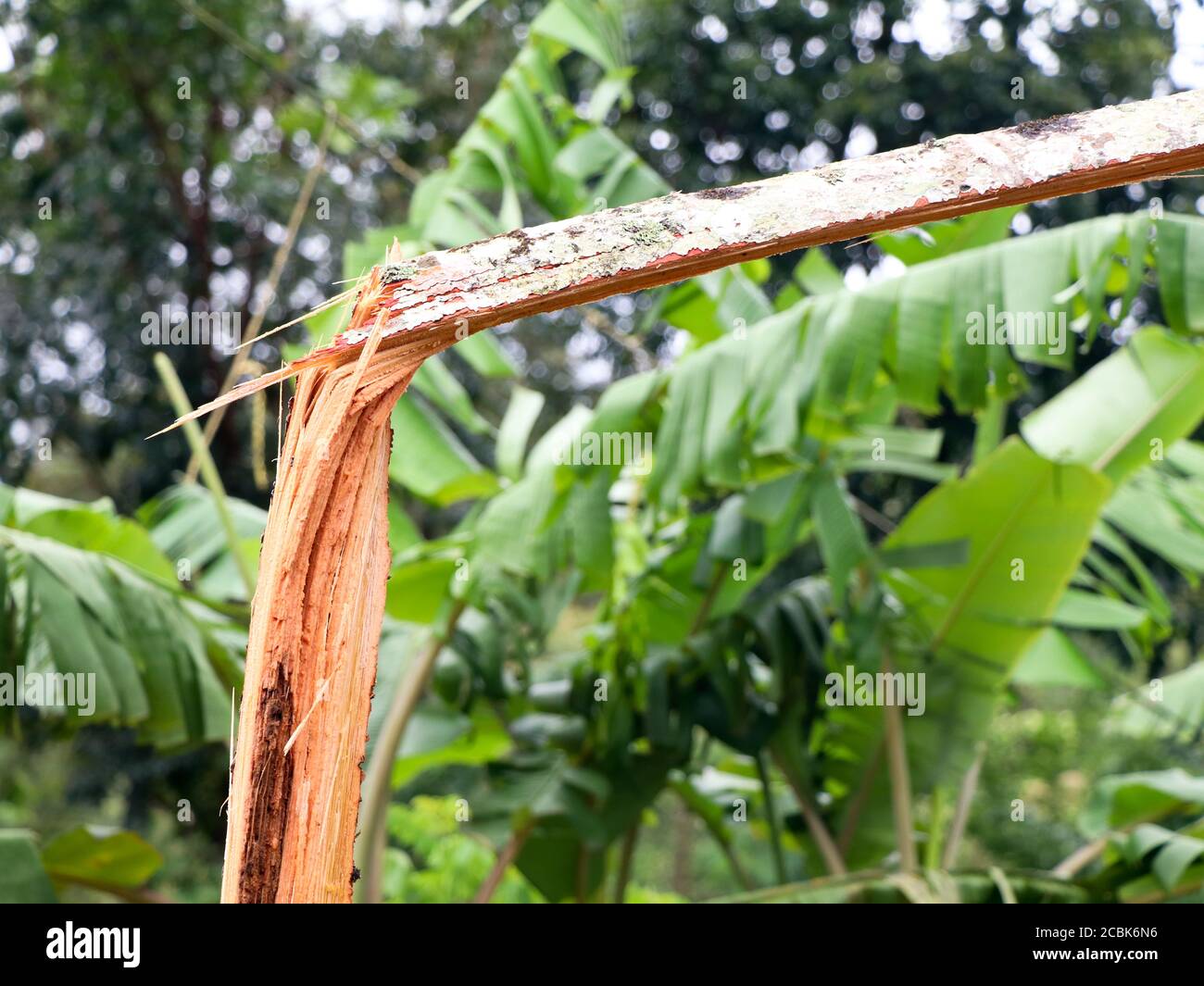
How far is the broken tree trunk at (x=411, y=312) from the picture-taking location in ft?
2.85

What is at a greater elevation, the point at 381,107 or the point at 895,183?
the point at 381,107

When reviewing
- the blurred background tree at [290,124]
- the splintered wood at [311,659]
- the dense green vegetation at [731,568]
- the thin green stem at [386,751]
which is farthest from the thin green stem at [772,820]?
the blurred background tree at [290,124]

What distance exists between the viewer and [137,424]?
717 cm

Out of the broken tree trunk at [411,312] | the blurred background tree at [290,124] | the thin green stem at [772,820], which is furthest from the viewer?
the blurred background tree at [290,124]

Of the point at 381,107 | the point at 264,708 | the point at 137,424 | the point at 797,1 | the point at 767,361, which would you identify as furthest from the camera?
the point at 797,1

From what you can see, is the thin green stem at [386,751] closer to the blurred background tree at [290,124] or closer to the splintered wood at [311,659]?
the splintered wood at [311,659]

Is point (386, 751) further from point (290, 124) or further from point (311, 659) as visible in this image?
point (290, 124)

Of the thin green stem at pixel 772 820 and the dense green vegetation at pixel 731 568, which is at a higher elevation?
the dense green vegetation at pixel 731 568

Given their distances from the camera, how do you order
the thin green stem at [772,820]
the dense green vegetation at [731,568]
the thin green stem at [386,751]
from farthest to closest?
the thin green stem at [772,820], the thin green stem at [386,751], the dense green vegetation at [731,568]

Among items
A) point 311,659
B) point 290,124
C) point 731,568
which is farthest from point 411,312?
point 290,124
